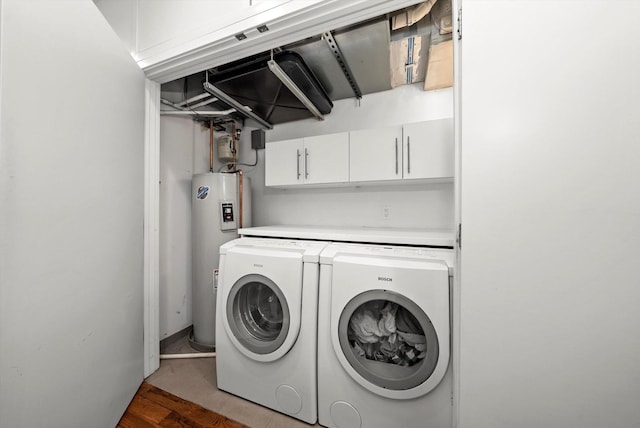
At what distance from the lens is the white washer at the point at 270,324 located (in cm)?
116

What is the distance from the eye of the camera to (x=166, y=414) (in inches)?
48.4

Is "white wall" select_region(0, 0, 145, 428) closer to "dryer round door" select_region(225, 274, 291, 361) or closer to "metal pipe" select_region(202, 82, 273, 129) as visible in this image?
"metal pipe" select_region(202, 82, 273, 129)

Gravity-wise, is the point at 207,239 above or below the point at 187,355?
above

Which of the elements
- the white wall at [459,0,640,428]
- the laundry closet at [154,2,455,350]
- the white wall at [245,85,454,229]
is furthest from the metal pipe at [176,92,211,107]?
the white wall at [459,0,640,428]

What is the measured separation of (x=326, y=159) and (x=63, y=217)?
1456 millimetres

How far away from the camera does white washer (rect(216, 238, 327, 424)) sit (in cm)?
116

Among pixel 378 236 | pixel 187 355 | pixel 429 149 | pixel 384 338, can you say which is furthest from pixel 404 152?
pixel 187 355

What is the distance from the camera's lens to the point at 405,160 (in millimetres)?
1535

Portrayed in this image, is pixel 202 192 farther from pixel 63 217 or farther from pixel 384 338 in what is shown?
pixel 384 338

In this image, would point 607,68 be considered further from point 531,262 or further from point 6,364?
point 6,364

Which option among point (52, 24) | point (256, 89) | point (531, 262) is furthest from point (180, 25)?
point (531, 262)

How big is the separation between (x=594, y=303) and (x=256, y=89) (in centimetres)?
200

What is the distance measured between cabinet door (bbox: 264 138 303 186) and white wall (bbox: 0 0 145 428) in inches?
37.5

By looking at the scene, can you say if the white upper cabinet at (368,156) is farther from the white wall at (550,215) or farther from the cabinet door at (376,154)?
the white wall at (550,215)
